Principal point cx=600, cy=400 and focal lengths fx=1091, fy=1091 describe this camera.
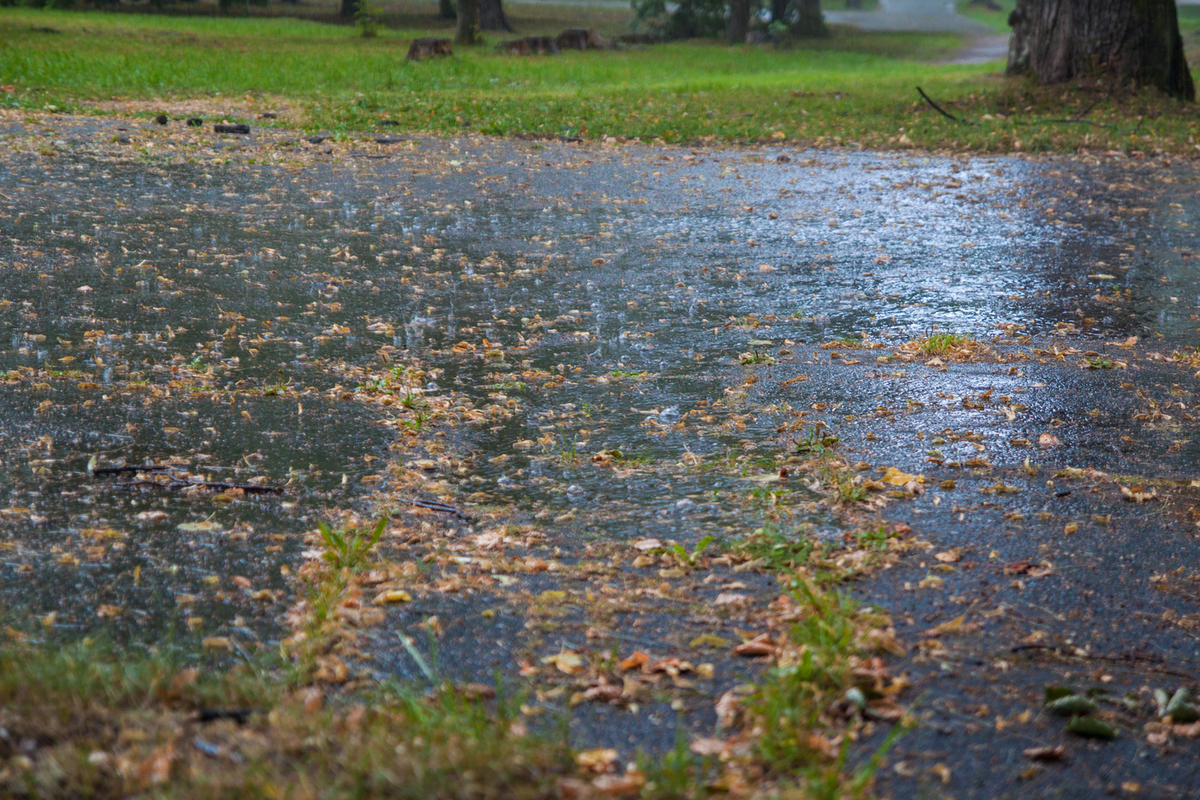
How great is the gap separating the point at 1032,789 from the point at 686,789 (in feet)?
2.27

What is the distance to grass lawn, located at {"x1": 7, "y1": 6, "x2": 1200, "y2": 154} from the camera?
1181 centimetres

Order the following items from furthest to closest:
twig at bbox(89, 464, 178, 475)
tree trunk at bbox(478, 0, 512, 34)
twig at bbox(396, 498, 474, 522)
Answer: tree trunk at bbox(478, 0, 512, 34) → twig at bbox(89, 464, 178, 475) → twig at bbox(396, 498, 474, 522)

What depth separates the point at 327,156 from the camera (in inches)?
388

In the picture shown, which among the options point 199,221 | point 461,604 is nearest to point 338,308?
point 199,221

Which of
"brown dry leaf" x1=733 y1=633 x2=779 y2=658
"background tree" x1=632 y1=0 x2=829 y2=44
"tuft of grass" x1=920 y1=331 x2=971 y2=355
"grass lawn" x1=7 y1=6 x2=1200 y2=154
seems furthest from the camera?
"background tree" x1=632 y1=0 x2=829 y2=44

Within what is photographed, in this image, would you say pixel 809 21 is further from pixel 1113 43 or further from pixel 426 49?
pixel 1113 43

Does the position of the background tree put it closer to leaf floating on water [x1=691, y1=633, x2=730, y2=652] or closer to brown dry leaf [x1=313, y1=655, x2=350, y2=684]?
leaf floating on water [x1=691, y1=633, x2=730, y2=652]

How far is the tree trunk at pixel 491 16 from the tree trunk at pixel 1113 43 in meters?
19.0

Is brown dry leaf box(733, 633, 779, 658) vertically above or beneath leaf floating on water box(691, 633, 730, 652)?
above

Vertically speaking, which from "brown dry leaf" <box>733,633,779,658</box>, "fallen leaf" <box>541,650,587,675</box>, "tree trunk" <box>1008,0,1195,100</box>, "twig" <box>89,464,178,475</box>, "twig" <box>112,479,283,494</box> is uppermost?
"tree trunk" <box>1008,0,1195,100</box>

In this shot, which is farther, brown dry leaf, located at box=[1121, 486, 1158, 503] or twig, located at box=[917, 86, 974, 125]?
twig, located at box=[917, 86, 974, 125]

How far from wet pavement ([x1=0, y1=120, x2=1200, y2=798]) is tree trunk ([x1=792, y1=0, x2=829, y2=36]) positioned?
26.5 meters

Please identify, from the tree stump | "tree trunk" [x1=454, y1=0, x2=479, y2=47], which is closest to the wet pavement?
the tree stump

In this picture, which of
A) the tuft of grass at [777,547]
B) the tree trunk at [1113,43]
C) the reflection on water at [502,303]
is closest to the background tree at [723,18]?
the tree trunk at [1113,43]
